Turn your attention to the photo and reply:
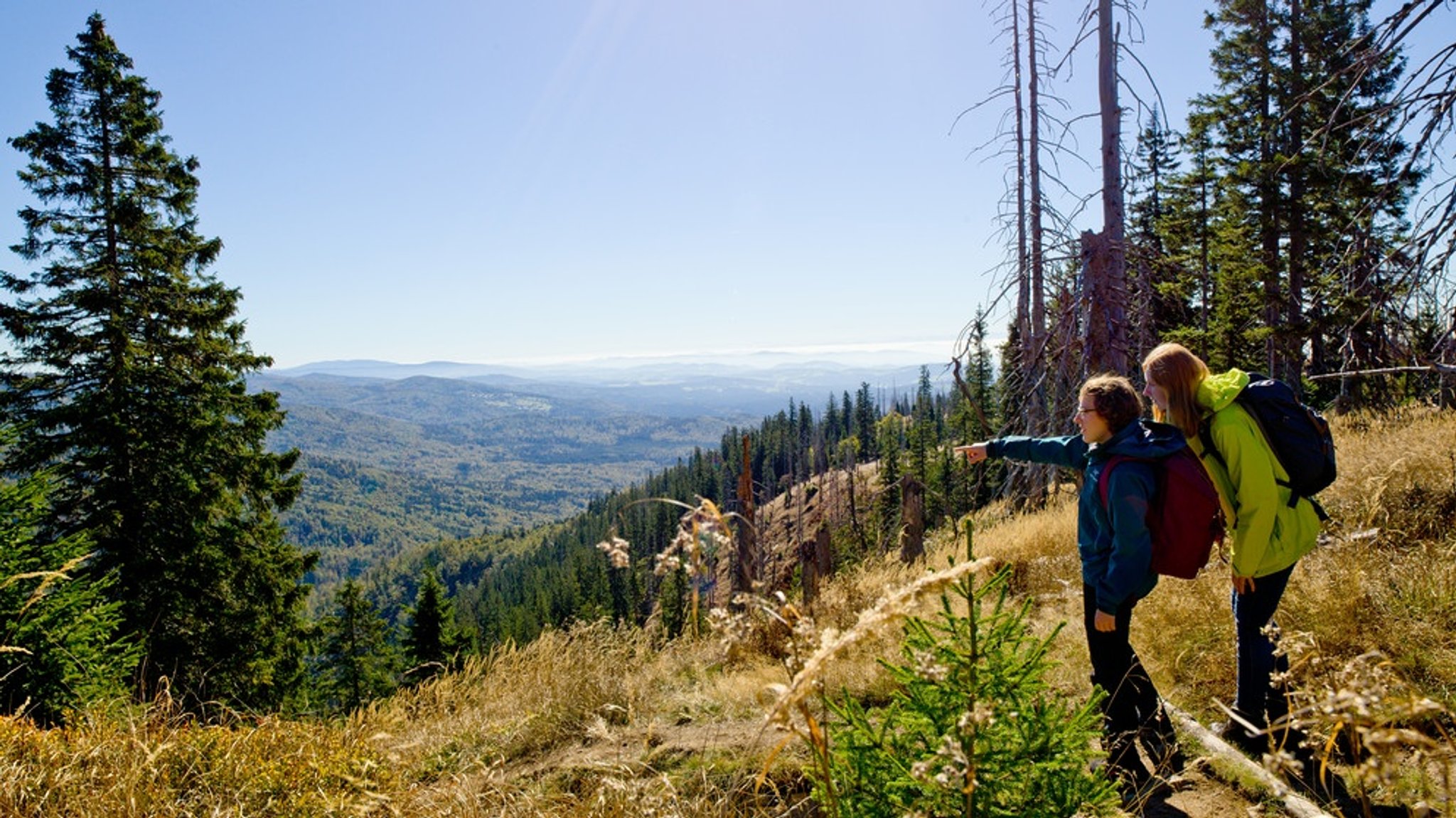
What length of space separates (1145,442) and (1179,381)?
473 millimetres

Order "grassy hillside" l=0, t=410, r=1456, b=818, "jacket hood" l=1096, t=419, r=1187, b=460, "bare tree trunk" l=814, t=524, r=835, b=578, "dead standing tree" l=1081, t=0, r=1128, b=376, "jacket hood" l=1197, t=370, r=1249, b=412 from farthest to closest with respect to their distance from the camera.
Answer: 1. "bare tree trunk" l=814, t=524, r=835, b=578
2. "dead standing tree" l=1081, t=0, r=1128, b=376
3. "jacket hood" l=1197, t=370, r=1249, b=412
4. "jacket hood" l=1096, t=419, r=1187, b=460
5. "grassy hillside" l=0, t=410, r=1456, b=818

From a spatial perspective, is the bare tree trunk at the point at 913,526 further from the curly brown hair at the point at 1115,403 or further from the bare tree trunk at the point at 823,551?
the curly brown hair at the point at 1115,403

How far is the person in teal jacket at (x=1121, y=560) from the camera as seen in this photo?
3076mm

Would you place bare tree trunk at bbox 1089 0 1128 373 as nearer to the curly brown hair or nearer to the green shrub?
the curly brown hair

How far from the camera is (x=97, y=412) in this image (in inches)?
439

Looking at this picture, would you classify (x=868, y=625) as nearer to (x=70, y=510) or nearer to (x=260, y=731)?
(x=260, y=731)

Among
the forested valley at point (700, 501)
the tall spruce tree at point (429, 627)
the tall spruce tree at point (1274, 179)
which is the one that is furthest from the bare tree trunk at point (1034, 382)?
the tall spruce tree at point (429, 627)

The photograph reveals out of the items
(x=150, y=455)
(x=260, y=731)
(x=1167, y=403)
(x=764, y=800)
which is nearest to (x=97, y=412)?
(x=150, y=455)

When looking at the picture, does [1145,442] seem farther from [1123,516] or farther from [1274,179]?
[1274,179]

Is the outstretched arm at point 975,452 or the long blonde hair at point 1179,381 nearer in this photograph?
the long blonde hair at point 1179,381

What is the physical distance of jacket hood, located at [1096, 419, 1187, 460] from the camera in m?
3.04

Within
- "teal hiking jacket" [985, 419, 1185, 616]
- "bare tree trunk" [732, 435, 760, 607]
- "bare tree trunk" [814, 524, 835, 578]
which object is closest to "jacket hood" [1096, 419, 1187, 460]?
"teal hiking jacket" [985, 419, 1185, 616]

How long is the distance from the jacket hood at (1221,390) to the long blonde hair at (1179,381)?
3cm

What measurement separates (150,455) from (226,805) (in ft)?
39.3
